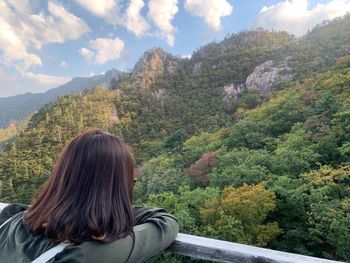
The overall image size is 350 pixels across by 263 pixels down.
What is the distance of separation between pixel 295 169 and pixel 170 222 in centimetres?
1054

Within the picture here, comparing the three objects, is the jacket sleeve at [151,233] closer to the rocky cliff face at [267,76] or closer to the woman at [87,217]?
the woman at [87,217]

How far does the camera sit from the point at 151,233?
102cm

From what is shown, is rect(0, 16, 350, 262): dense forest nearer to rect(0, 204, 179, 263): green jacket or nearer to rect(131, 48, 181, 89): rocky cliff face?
rect(0, 204, 179, 263): green jacket

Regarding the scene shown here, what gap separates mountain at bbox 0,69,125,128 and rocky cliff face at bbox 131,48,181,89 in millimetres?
16299

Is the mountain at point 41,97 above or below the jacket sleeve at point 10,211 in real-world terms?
above

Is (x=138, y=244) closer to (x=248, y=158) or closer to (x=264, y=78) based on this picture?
(x=248, y=158)

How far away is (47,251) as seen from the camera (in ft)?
2.92

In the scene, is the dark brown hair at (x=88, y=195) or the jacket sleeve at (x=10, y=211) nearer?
the dark brown hair at (x=88, y=195)

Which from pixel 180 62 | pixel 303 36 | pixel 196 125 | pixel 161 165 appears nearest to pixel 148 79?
pixel 180 62

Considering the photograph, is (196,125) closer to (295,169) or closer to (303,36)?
(295,169)

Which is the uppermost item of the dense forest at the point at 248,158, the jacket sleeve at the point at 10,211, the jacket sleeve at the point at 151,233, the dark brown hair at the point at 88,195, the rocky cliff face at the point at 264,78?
the rocky cliff face at the point at 264,78

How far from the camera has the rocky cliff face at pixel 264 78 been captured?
127ft

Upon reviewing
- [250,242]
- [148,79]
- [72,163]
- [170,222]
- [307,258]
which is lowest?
[250,242]

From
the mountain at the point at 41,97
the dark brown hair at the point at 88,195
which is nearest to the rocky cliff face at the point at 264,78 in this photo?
the dark brown hair at the point at 88,195
